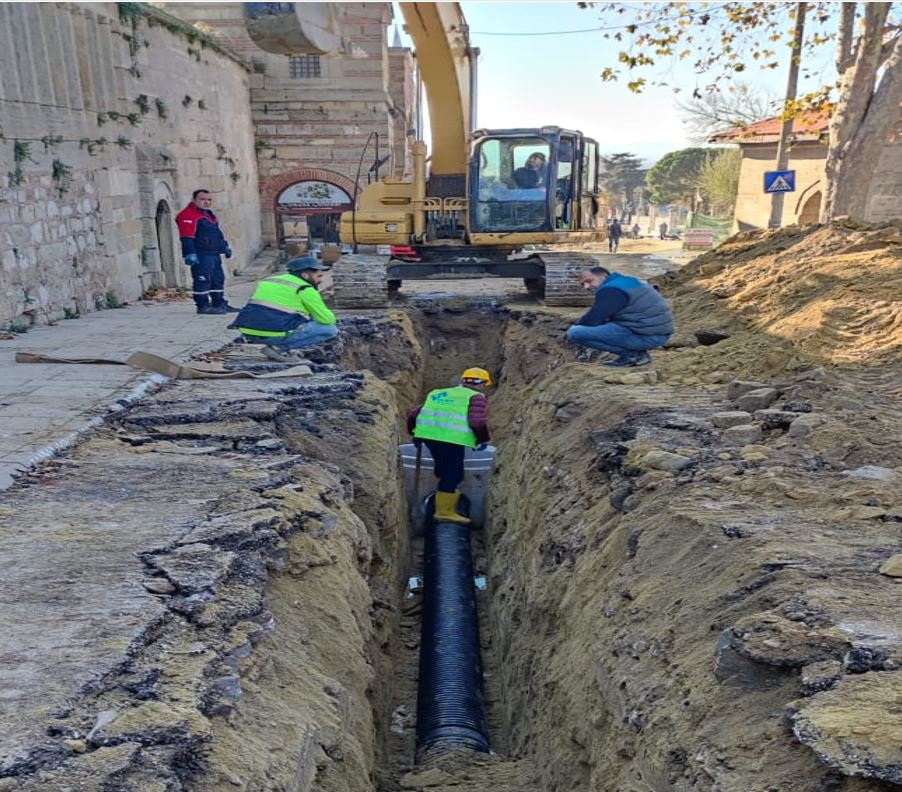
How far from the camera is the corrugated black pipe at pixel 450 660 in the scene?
17.3ft

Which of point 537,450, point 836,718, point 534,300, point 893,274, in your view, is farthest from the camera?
point 534,300

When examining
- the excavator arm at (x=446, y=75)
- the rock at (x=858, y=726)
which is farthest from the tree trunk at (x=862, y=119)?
the rock at (x=858, y=726)

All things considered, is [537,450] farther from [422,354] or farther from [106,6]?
[106,6]

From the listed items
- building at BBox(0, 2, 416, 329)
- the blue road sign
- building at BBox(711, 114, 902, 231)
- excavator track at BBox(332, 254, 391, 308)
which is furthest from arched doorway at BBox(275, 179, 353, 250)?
the blue road sign

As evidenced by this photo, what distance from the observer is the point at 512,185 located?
11766 millimetres

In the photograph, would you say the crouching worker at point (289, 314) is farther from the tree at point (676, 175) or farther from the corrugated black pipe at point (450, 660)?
the tree at point (676, 175)

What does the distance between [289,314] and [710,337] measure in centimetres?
478

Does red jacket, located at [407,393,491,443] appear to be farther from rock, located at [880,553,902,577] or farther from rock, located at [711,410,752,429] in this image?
rock, located at [880,553,902,577]

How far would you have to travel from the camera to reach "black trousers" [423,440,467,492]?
810cm

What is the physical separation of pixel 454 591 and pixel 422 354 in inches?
212

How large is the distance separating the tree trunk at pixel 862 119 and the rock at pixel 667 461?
9627 millimetres

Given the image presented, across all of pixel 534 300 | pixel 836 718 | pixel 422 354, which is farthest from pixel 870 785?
pixel 534 300

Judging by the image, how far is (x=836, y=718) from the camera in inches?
100.0

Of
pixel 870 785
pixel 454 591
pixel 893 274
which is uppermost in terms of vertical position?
pixel 893 274
